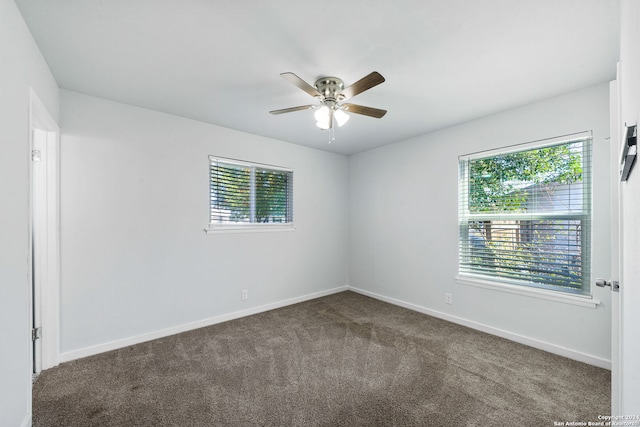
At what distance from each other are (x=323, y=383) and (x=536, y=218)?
8.51 ft

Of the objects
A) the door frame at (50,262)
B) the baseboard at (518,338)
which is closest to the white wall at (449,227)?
the baseboard at (518,338)

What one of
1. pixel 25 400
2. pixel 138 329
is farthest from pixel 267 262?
pixel 25 400

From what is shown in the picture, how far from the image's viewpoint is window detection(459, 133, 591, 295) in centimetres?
256

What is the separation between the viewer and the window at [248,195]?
11.3ft

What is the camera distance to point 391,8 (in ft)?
5.09

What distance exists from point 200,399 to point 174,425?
248 mm

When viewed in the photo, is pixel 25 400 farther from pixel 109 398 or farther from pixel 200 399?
pixel 200 399

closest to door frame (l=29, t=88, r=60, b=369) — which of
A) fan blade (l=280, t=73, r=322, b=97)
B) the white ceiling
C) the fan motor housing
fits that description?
the white ceiling

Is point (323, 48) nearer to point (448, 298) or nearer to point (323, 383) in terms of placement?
point (323, 383)

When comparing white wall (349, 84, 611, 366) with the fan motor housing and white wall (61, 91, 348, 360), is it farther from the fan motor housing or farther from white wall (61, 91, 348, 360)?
the fan motor housing

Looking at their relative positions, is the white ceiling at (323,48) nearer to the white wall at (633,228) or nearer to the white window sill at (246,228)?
the white wall at (633,228)

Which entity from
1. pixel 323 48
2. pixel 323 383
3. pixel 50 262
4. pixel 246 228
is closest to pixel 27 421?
pixel 50 262

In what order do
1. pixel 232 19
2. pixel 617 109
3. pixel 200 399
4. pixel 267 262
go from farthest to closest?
pixel 267 262
pixel 200 399
pixel 232 19
pixel 617 109

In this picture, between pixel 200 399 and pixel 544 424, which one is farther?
pixel 200 399
